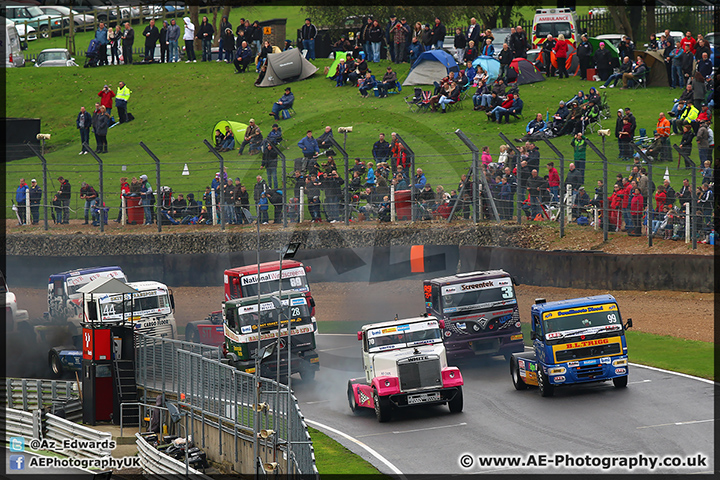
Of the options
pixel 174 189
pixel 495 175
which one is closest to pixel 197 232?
pixel 174 189

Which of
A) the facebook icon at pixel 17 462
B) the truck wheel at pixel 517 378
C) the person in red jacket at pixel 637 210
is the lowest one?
the facebook icon at pixel 17 462

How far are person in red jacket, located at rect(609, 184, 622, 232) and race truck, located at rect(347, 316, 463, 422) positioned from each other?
10.1 meters

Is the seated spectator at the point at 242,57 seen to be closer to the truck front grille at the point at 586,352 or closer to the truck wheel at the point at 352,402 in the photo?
the truck wheel at the point at 352,402

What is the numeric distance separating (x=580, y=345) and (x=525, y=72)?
81.8 feet

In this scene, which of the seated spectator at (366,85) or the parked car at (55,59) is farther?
the parked car at (55,59)

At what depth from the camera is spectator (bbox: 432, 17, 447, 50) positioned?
42.6 meters

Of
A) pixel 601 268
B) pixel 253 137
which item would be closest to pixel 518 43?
pixel 253 137

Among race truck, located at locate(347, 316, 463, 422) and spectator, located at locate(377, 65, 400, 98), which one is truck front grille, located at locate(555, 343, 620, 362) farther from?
spectator, located at locate(377, 65, 400, 98)

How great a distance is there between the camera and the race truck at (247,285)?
81.0 ft

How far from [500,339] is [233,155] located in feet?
60.6

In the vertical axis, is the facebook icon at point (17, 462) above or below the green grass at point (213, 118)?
below

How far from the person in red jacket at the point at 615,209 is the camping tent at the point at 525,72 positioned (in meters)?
14.5

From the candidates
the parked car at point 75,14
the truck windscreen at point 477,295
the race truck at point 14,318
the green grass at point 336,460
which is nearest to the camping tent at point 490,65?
the truck windscreen at point 477,295

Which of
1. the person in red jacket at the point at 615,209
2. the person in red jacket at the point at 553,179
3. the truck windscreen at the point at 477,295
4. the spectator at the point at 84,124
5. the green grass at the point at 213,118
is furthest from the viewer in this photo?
Result: the spectator at the point at 84,124
